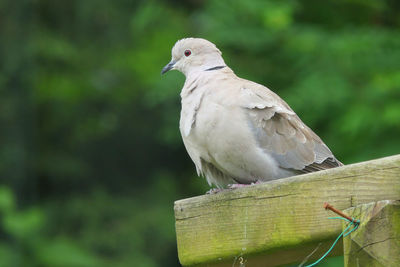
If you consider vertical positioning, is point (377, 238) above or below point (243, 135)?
below

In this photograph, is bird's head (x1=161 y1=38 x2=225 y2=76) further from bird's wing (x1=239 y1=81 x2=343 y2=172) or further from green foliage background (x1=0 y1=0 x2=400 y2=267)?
green foliage background (x1=0 y1=0 x2=400 y2=267)

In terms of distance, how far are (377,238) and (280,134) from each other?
1.21 m

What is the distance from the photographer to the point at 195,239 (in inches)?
79.1

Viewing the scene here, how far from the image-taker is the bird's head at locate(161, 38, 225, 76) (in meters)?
3.20

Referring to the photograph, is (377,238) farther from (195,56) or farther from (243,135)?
(195,56)

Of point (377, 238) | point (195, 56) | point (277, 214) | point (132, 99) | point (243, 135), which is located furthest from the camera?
point (132, 99)

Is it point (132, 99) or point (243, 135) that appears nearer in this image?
point (243, 135)

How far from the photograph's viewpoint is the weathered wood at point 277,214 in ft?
5.37

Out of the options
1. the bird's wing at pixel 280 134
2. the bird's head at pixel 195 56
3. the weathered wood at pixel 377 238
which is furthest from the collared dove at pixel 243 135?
the weathered wood at pixel 377 238

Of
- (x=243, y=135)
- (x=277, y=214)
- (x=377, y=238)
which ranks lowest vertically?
(x=377, y=238)

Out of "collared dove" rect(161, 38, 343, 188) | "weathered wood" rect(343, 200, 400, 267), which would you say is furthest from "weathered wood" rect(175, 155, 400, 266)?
"collared dove" rect(161, 38, 343, 188)

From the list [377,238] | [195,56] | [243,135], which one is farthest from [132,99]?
[377,238]

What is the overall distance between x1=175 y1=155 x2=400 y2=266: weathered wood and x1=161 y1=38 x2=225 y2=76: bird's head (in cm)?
123

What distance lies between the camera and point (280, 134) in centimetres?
265
